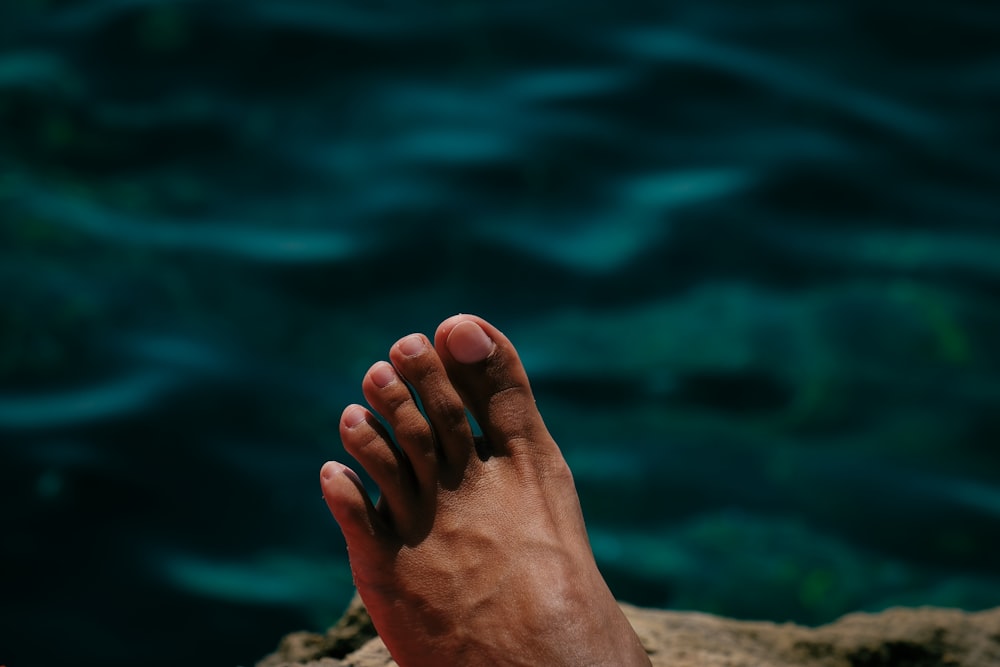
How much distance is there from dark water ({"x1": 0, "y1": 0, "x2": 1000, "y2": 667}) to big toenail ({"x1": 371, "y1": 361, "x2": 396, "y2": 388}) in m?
1.04

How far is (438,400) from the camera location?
2049mm

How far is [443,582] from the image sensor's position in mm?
1932

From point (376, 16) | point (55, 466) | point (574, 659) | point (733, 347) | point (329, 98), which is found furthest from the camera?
point (376, 16)

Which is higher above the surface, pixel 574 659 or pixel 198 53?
pixel 198 53

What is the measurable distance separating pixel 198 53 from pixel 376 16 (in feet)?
2.38

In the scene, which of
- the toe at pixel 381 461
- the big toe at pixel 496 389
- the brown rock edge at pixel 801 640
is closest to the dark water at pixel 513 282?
the brown rock edge at pixel 801 640

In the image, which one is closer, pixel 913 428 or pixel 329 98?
pixel 913 428

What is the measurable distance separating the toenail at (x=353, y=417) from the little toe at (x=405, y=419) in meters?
0.03

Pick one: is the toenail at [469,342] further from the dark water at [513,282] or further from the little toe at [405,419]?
the dark water at [513,282]

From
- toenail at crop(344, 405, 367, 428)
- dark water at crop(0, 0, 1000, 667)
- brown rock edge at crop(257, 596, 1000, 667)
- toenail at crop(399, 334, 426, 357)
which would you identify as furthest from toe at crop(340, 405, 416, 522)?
dark water at crop(0, 0, 1000, 667)

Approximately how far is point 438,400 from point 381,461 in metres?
0.14

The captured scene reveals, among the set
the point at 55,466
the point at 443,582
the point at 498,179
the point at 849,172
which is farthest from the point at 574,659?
the point at 849,172

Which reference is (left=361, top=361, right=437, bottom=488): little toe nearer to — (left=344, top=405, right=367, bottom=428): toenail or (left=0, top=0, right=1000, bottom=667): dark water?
(left=344, top=405, right=367, bottom=428): toenail

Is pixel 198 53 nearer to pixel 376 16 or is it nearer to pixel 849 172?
pixel 376 16
